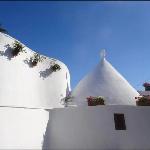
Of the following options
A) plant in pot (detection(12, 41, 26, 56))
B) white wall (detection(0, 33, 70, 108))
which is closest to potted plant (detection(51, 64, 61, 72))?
white wall (detection(0, 33, 70, 108))

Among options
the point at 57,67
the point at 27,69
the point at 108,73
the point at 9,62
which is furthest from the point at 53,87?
the point at 108,73

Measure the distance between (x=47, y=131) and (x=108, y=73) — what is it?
7.72 meters

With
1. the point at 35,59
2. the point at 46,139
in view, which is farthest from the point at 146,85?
the point at 46,139

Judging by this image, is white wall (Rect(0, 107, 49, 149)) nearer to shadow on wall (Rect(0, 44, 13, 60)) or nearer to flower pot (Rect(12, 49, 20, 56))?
shadow on wall (Rect(0, 44, 13, 60))

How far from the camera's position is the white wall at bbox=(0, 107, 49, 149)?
1204 cm

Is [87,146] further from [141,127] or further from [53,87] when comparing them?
[53,87]

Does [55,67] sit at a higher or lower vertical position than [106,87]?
higher

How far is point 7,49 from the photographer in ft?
46.6

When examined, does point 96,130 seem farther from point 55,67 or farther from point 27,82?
point 55,67

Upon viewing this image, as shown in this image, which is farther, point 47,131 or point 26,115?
point 47,131

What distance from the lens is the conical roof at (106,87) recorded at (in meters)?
17.9

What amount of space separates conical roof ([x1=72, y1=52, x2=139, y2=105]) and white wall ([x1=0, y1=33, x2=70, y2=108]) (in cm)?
157

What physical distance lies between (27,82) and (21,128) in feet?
10.3

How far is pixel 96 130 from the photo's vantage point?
14297 millimetres
